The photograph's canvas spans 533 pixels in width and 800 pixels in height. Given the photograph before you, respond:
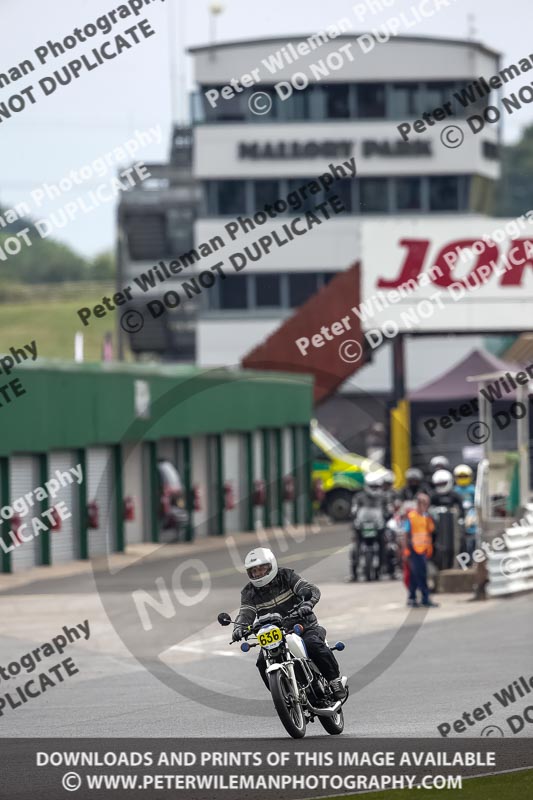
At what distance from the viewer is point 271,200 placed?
72188mm

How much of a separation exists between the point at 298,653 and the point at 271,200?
6044 cm

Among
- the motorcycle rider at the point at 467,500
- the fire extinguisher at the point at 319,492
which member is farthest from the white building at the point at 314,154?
the motorcycle rider at the point at 467,500

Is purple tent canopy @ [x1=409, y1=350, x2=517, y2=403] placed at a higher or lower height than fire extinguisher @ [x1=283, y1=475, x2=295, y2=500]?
higher

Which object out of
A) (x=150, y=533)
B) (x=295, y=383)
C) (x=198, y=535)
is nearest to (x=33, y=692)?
Result: (x=150, y=533)

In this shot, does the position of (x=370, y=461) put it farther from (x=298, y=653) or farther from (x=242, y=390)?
(x=298, y=653)

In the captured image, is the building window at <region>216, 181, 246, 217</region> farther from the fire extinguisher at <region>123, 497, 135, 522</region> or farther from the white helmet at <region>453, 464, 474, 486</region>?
the white helmet at <region>453, 464, 474, 486</region>

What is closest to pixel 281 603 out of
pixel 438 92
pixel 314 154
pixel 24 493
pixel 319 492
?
pixel 24 493

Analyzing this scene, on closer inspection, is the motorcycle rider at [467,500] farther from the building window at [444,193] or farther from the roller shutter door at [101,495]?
the building window at [444,193]

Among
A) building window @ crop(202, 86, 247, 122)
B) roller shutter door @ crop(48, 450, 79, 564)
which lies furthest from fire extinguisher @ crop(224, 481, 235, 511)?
building window @ crop(202, 86, 247, 122)

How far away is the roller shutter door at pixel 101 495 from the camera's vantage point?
33.2 meters

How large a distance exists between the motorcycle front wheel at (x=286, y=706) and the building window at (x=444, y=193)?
61.2 m

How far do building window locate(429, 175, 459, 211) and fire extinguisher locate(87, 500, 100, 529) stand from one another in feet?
140

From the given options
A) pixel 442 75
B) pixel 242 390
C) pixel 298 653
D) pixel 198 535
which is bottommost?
pixel 198 535

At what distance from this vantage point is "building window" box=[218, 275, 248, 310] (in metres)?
71.5
